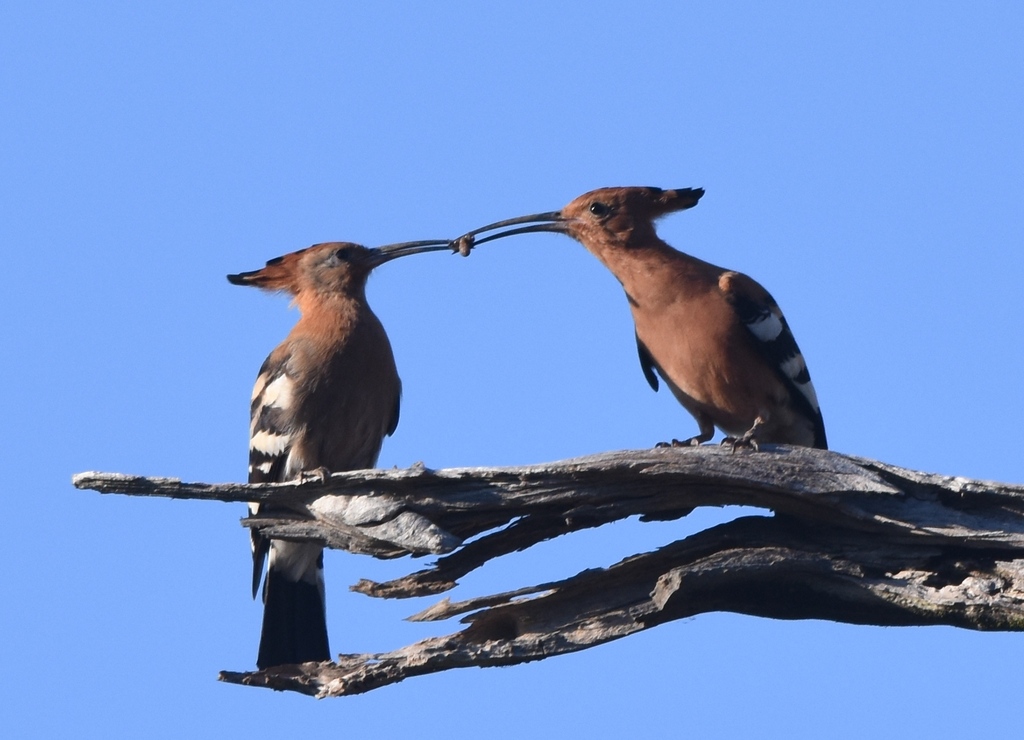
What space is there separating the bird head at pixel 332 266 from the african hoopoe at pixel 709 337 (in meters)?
1.02

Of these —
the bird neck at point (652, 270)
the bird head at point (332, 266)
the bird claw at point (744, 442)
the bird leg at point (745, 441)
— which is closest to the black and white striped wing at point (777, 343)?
the bird neck at point (652, 270)

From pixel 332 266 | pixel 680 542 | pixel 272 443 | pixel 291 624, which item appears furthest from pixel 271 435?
pixel 680 542

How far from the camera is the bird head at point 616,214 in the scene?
6121 millimetres

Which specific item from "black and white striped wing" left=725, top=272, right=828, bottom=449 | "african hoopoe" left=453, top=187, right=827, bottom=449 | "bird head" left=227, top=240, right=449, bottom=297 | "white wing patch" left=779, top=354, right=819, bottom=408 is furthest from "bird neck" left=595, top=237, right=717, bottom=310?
"bird head" left=227, top=240, right=449, bottom=297

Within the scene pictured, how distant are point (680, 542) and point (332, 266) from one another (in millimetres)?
2849

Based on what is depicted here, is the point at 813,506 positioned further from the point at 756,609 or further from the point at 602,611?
the point at 602,611

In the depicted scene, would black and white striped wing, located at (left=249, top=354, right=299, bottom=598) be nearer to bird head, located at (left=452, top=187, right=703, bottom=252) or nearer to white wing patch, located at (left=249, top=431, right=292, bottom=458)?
white wing patch, located at (left=249, top=431, right=292, bottom=458)

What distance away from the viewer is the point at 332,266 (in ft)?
21.9

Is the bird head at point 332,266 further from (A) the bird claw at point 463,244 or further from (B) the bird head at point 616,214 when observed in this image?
(B) the bird head at point 616,214

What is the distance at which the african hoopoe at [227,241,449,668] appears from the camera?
5.89 metres

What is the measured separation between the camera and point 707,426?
19.0ft

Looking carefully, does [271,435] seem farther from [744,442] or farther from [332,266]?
[744,442]

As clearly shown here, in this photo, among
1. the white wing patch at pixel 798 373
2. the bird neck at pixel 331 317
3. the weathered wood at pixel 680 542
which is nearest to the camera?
the weathered wood at pixel 680 542

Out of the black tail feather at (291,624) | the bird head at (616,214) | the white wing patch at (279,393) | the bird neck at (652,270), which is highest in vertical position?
the bird head at (616,214)
